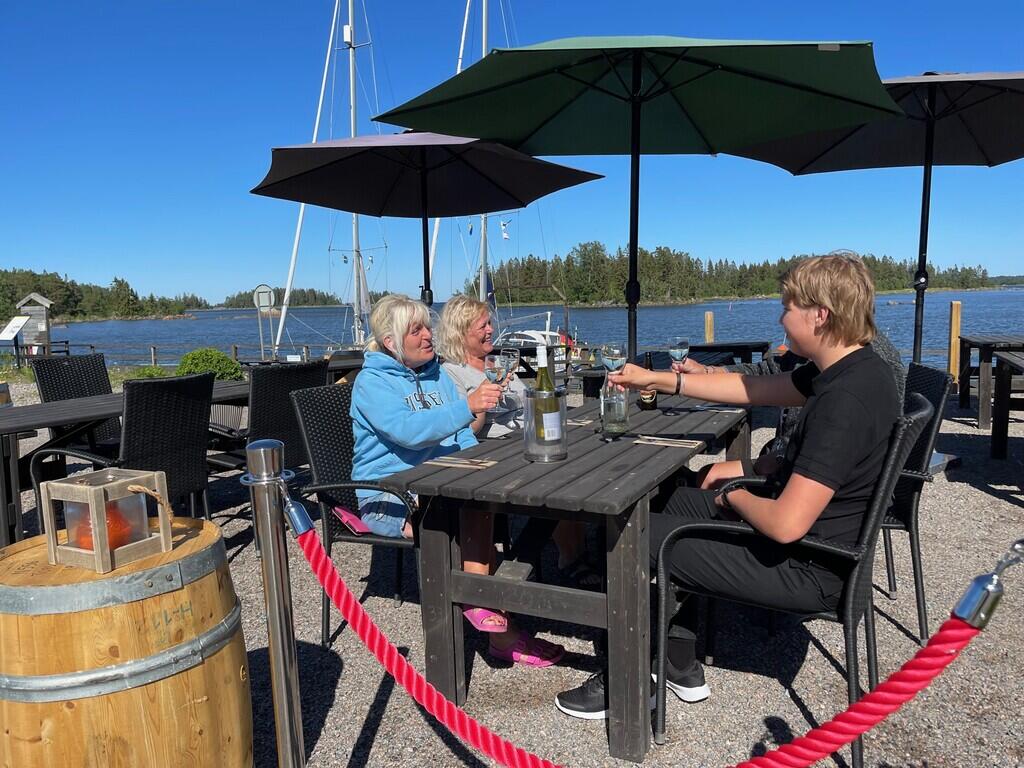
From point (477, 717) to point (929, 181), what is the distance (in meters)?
5.20

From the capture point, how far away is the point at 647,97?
4.00 metres

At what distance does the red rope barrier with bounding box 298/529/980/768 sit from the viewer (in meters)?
1.14

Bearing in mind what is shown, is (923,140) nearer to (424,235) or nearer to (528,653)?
(424,235)

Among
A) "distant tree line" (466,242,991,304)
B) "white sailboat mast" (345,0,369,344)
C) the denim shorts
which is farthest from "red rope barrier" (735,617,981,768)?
"distant tree line" (466,242,991,304)

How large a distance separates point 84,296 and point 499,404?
433 feet

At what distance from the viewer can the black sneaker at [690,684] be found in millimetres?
2225

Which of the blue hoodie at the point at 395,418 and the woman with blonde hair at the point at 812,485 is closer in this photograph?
the woman with blonde hair at the point at 812,485

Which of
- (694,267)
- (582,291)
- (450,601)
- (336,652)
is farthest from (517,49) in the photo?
(694,267)

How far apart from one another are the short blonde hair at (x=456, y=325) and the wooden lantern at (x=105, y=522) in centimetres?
211

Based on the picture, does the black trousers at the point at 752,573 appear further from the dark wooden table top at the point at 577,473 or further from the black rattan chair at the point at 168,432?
the black rattan chair at the point at 168,432

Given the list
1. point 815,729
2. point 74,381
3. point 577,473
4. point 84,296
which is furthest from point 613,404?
point 84,296

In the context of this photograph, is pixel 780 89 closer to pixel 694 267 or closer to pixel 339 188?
pixel 339 188

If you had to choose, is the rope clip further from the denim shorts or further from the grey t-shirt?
the grey t-shirt

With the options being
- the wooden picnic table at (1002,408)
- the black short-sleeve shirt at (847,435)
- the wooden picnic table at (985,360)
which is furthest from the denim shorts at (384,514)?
the wooden picnic table at (985,360)
